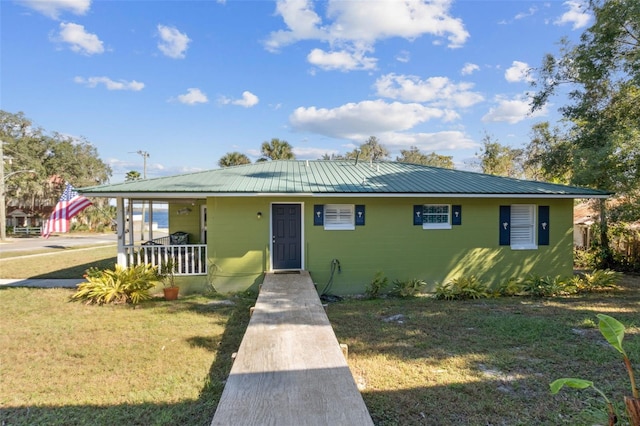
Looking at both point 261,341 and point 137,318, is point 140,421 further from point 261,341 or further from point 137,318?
point 137,318

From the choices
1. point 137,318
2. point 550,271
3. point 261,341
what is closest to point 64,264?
point 137,318

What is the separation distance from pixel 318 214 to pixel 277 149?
62.2 feet

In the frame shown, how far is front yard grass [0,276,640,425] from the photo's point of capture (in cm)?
361

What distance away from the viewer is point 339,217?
9594 mm

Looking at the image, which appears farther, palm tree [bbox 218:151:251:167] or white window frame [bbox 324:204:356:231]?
palm tree [bbox 218:151:251:167]

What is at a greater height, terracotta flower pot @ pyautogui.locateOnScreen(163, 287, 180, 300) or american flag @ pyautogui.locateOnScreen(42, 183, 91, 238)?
american flag @ pyautogui.locateOnScreen(42, 183, 91, 238)

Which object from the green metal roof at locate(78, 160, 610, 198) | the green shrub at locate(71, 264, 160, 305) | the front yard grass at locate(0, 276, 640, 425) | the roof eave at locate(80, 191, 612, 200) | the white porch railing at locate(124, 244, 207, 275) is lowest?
the front yard grass at locate(0, 276, 640, 425)

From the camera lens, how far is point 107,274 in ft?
28.3

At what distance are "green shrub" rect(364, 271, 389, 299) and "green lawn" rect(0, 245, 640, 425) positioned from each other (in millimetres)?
1043

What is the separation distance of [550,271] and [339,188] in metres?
6.59

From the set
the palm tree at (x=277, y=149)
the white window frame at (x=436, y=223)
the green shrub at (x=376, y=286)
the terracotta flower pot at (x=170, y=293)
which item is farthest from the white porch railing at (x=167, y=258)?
the palm tree at (x=277, y=149)

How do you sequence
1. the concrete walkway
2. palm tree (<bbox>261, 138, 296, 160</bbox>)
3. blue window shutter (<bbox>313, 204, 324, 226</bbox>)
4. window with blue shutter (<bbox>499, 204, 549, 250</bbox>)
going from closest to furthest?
1. blue window shutter (<bbox>313, 204, 324, 226</bbox>)
2. window with blue shutter (<bbox>499, 204, 549, 250</bbox>)
3. the concrete walkway
4. palm tree (<bbox>261, 138, 296, 160</bbox>)

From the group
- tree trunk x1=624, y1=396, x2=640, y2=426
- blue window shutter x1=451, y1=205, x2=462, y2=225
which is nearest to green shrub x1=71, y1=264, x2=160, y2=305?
blue window shutter x1=451, y1=205, x2=462, y2=225

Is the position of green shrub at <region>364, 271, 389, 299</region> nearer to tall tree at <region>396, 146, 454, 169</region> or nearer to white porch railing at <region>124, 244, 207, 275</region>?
white porch railing at <region>124, 244, 207, 275</region>
